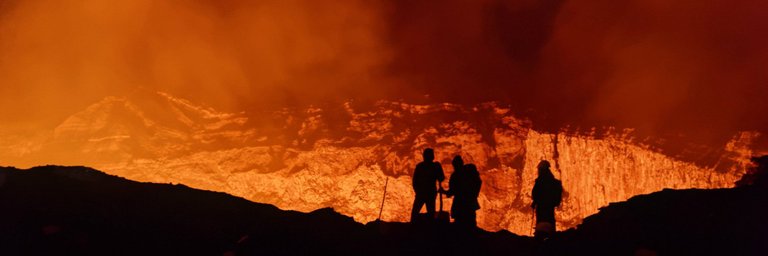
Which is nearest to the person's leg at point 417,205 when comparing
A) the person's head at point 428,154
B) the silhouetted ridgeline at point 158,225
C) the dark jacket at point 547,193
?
the silhouetted ridgeline at point 158,225

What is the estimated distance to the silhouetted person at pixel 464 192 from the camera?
44.4 feet

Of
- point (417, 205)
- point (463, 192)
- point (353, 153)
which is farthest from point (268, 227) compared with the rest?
point (353, 153)

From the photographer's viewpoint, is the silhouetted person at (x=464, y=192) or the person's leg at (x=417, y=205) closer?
the silhouetted person at (x=464, y=192)

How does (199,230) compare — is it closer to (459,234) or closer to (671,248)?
(459,234)

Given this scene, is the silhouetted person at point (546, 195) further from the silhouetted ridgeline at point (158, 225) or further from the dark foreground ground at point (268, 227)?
the silhouetted ridgeline at point (158, 225)

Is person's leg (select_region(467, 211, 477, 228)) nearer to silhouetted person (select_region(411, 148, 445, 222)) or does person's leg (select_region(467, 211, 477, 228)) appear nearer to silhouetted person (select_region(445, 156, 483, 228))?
silhouetted person (select_region(445, 156, 483, 228))

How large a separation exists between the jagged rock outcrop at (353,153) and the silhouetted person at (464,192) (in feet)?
80.0

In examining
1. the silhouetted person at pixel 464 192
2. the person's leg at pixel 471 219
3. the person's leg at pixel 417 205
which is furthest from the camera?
the person's leg at pixel 417 205

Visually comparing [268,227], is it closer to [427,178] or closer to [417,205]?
[417,205]

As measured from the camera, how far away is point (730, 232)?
39.9ft

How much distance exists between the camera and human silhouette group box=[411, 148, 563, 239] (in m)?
13.6

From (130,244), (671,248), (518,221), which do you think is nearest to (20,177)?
(130,244)

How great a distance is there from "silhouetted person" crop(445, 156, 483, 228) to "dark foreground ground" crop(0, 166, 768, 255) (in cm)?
42

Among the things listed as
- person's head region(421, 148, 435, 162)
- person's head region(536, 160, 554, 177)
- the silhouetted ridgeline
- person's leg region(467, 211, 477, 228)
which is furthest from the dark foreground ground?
person's head region(421, 148, 435, 162)
